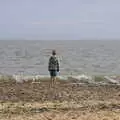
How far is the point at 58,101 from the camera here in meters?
15.6

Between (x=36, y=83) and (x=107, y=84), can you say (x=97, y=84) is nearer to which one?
(x=107, y=84)

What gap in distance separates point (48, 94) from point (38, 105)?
93.1 inches

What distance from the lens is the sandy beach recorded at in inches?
521

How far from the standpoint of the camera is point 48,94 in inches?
672

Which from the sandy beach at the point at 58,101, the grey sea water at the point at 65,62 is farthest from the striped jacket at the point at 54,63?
the grey sea water at the point at 65,62

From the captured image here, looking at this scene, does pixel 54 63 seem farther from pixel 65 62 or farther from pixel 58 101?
pixel 65 62

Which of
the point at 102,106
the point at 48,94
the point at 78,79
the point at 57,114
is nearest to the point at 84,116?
the point at 57,114

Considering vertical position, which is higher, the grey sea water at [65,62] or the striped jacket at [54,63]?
the striped jacket at [54,63]

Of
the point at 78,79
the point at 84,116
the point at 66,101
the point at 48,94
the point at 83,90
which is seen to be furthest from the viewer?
the point at 78,79

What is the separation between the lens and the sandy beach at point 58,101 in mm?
13227

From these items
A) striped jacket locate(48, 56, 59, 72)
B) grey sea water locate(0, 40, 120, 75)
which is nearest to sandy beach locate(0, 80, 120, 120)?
striped jacket locate(48, 56, 59, 72)

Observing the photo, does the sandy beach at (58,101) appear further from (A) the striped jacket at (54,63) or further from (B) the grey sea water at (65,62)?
(B) the grey sea water at (65,62)

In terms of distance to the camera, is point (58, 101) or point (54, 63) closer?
point (58, 101)

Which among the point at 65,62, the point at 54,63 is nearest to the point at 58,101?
the point at 54,63
